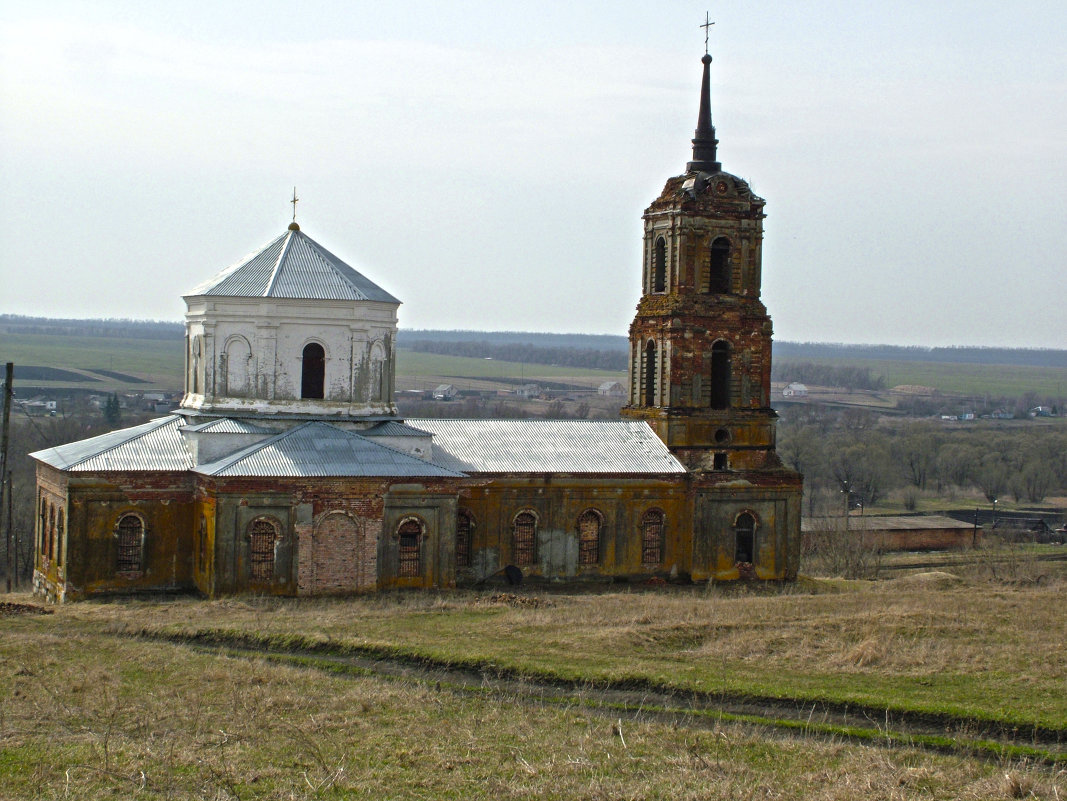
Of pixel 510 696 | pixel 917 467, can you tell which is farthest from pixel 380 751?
pixel 917 467

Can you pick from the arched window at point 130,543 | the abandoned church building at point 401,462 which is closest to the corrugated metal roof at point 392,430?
the abandoned church building at point 401,462

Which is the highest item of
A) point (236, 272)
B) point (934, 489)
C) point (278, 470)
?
point (236, 272)

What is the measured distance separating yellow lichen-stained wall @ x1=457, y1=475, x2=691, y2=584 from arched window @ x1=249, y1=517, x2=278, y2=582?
4.93m

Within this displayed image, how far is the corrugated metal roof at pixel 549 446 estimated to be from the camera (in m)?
32.0

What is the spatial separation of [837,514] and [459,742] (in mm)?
53447

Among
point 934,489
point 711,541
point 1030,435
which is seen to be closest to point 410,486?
point 711,541

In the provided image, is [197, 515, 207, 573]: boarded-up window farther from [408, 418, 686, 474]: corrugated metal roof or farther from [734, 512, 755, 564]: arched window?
[734, 512, 755, 564]: arched window

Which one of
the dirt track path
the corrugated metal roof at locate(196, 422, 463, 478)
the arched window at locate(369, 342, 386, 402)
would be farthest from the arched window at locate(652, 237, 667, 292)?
the dirt track path

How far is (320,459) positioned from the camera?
28953 mm

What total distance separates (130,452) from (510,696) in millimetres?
14158

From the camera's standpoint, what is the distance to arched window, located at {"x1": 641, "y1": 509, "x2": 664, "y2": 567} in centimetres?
3297

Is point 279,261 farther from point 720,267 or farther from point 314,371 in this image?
point 720,267

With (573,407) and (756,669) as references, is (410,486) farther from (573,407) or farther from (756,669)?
(573,407)

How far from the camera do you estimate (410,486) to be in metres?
29.3
